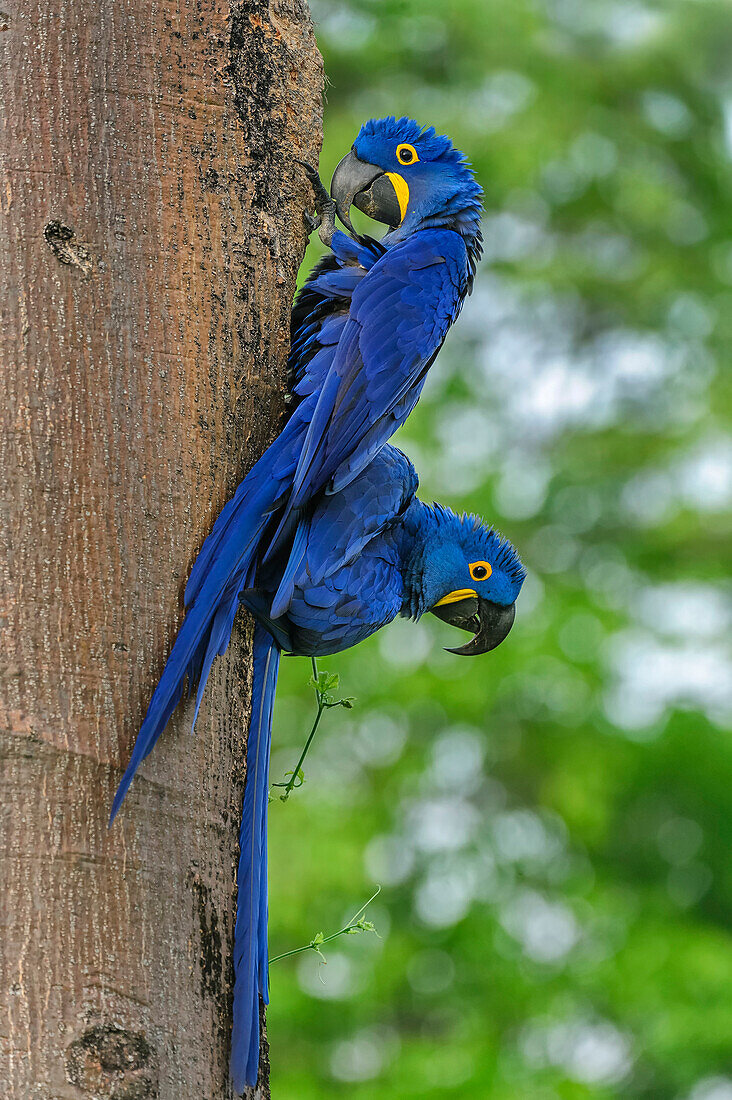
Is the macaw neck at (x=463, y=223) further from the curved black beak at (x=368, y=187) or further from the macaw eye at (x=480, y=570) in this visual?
the macaw eye at (x=480, y=570)

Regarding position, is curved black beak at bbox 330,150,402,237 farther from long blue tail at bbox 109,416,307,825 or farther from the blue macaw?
long blue tail at bbox 109,416,307,825

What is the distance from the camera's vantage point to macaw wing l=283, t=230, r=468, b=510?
173 centimetres

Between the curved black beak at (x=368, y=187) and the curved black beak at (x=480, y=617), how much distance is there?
32.2 inches

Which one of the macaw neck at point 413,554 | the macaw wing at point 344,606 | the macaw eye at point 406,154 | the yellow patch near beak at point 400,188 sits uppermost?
the macaw eye at point 406,154

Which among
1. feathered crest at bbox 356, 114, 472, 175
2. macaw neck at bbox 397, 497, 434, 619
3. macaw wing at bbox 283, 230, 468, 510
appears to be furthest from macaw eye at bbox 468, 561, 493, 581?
feathered crest at bbox 356, 114, 472, 175

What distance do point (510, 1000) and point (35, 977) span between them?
4.04 m

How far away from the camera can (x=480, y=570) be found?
2.27 meters

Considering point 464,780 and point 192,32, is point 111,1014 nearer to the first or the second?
point 192,32

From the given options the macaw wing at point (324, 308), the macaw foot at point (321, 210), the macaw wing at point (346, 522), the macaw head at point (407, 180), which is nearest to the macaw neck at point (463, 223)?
the macaw head at point (407, 180)

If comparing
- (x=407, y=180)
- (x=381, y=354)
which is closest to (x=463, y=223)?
(x=407, y=180)

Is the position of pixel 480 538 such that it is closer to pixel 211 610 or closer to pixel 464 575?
pixel 464 575

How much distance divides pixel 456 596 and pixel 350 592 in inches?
18.3

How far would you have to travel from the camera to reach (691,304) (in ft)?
20.1

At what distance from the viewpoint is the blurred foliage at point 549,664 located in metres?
4.75
